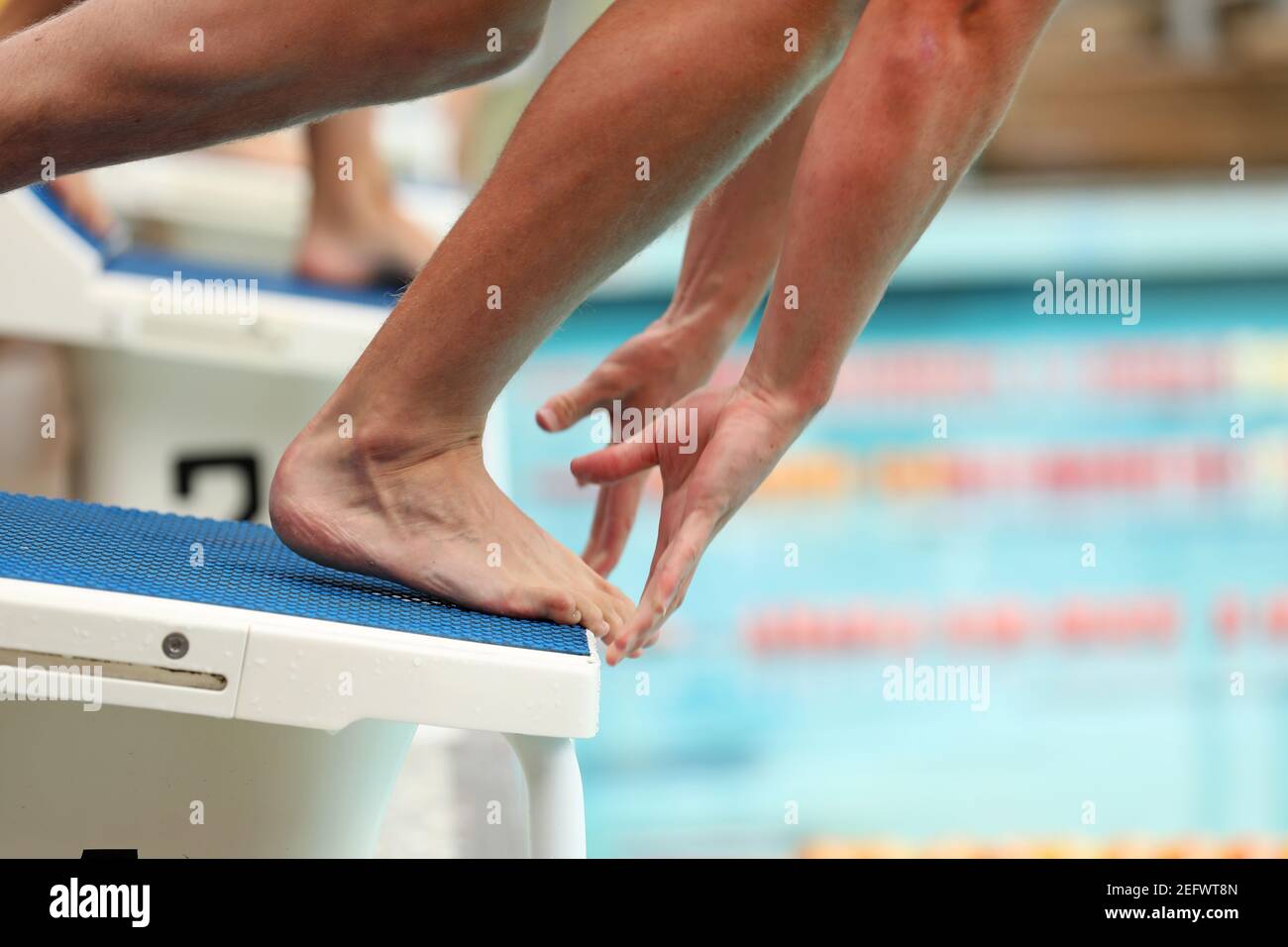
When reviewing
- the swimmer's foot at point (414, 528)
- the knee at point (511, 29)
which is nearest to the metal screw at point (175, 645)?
the swimmer's foot at point (414, 528)

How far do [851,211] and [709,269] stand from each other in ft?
0.99


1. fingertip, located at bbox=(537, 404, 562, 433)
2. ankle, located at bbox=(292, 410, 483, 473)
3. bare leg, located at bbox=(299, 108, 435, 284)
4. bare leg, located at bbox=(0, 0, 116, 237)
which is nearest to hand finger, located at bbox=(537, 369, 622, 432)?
fingertip, located at bbox=(537, 404, 562, 433)

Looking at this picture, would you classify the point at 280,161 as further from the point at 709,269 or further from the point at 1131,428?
the point at 1131,428

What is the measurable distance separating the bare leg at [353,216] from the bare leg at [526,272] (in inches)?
37.1

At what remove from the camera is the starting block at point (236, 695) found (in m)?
0.72

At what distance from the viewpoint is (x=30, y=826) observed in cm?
81

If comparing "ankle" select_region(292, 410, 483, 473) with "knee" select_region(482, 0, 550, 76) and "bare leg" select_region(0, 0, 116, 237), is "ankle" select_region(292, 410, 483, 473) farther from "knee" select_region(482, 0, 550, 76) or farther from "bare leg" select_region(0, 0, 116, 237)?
"bare leg" select_region(0, 0, 116, 237)

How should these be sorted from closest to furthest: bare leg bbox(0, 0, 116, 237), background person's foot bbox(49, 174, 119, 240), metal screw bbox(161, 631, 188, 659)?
metal screw bbox(161, 631, 188, 659), bare leg bbox(0, 0, 116, 237), background person's foot bbox(49, 174, 119, 240)

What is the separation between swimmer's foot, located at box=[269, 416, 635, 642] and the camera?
85 cm

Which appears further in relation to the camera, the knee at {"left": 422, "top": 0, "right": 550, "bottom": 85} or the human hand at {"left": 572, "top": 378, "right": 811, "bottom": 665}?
the knee at {"left": 422, "top": 0, "right": 550, "bottom": 85}

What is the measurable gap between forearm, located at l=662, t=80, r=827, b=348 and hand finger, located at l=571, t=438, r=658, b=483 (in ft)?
0.75

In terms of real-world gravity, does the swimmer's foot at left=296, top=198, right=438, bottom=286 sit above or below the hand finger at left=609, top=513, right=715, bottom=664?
Result: above

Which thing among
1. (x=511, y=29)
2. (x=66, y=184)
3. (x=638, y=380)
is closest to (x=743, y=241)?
(x=638, y=380)

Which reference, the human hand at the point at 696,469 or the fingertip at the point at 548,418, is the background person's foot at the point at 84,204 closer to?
the fingertip at the point at 548,418
